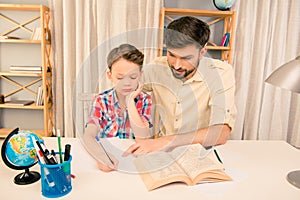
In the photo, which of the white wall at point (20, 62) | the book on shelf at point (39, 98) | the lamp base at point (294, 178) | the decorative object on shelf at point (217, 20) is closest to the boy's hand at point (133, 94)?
the lamp base at point (294, 178)

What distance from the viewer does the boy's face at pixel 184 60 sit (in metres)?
0.83

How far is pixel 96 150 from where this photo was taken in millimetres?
920

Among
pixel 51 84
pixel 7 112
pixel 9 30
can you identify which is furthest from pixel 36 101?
pixel 9 30

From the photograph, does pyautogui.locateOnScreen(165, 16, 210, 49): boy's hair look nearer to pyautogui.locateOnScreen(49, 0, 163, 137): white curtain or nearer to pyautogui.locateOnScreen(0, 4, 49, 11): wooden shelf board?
pyautogui.locateOnScreen(49, 0, 163, 137): white curtain

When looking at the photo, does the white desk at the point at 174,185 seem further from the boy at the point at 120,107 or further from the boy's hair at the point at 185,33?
the boy's hair at the point at 185,33

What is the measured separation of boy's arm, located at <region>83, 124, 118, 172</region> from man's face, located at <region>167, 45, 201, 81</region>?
32 centimetres

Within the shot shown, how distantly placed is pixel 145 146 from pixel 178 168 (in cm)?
14

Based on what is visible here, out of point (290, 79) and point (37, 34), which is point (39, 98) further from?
point (290, 79)

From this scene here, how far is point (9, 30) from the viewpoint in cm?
243

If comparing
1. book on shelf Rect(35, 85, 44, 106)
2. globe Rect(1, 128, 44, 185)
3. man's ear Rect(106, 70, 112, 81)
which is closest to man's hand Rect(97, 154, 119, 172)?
globe Rect(1, 128, 44, 185)

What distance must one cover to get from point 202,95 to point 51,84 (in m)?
1.80

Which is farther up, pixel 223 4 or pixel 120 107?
pixel 223 4

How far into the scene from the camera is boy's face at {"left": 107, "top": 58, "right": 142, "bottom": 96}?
2.49ft

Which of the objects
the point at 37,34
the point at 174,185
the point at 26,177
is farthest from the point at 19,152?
the point at 37,34
